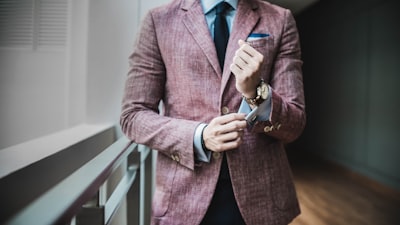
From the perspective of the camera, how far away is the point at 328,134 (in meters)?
4.54

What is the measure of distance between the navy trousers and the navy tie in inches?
9.2

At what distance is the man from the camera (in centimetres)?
58

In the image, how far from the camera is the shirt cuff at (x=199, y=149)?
556 millimetres

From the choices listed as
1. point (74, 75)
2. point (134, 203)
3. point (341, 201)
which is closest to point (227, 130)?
point (134, 203)

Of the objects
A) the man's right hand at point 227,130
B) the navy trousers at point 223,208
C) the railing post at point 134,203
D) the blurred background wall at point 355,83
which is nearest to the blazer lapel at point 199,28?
the man's right hand at point 227,130

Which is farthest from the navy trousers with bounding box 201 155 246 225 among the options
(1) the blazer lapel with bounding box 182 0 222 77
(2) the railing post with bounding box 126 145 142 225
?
(2) the railing post with bounding box 126 145 142 225

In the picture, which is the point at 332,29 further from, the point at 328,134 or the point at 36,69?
the point at 36,69

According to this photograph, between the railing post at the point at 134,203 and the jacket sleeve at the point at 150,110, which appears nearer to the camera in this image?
the jacket sleeve at the point at 150,110

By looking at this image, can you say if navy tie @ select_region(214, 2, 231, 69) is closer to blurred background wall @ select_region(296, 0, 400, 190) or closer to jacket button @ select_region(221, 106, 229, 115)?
jacket button @ select_region(221, 106, 229, 115)

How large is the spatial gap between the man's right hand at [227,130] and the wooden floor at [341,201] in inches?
83.7

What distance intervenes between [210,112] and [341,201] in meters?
2.79

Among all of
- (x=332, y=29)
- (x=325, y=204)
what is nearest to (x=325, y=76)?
(x=332, y=29)

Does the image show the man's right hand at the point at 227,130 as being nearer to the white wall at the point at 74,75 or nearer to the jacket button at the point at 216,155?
the jacket button at the point at 216,155

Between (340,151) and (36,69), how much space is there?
13.4 ft
